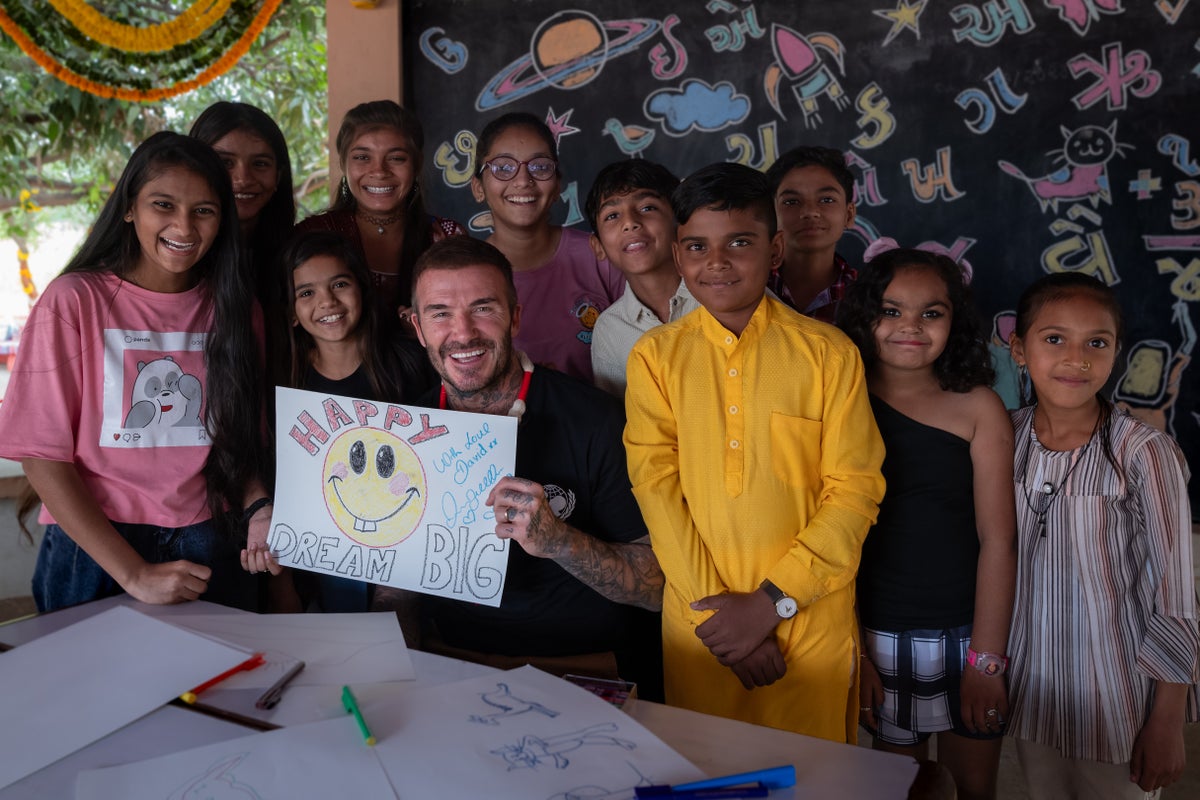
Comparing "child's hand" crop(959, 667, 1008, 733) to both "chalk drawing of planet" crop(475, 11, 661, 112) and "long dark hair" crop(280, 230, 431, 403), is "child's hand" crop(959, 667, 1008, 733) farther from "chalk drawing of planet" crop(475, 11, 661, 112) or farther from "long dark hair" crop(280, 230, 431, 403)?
"chalk drawing of planet" crop(475, 11, 661, 112)

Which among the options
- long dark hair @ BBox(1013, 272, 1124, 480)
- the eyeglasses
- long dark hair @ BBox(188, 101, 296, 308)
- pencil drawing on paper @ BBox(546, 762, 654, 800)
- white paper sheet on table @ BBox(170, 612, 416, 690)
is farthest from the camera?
the eyeglasses

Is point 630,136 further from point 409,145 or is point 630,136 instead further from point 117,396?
point 117,396

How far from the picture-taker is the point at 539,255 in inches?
107

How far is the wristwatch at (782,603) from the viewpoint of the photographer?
5.80ft

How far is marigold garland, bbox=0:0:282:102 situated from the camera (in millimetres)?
4129

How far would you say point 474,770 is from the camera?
1.17m

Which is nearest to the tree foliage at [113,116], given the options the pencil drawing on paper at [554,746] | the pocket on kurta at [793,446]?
the pocket on kurta at [793,446]

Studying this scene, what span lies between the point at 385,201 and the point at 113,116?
13.8 feet

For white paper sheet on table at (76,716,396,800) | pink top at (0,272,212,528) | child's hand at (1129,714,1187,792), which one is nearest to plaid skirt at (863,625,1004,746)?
child's hand at (1129,714,1187,792)

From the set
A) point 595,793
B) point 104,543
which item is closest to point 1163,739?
point 595,793

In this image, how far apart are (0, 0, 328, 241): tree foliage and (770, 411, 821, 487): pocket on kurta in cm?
484

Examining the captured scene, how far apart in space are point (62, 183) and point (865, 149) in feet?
20.3

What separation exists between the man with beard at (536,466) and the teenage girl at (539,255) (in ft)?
1.81

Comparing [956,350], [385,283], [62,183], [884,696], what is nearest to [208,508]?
[385,283]
